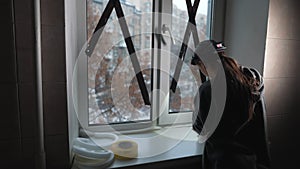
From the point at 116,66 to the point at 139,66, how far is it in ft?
0.41

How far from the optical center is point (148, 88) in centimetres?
125

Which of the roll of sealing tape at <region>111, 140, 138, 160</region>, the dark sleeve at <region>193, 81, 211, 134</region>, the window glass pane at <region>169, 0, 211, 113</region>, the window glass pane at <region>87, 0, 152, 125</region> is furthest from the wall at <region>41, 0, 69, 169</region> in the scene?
the window glass pane at <region>169, 0, 211, 113</region>

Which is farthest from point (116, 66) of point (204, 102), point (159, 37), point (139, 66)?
point (204, 102)

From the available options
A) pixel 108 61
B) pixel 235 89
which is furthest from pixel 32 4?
pixel 235 89

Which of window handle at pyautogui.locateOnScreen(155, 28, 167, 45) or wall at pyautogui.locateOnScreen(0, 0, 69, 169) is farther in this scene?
window handle at pyautogui.locateOnScreen(155, 28, 167, 45)

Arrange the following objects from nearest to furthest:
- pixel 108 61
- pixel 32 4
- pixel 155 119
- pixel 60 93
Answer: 1. pixel 32 4
2. pixel 60 93
3. pixel 108 61
4. pixel 155 119

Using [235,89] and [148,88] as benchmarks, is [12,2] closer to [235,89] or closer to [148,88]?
[148,88]

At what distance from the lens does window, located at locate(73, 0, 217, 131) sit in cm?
114

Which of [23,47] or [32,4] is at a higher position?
[32,4]

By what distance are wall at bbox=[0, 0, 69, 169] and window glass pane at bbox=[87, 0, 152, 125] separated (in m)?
0.34

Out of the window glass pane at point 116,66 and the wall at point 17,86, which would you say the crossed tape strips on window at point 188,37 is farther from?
the wall at point 17,86

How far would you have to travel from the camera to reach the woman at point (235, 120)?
823mm

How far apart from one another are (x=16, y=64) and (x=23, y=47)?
0.21ft

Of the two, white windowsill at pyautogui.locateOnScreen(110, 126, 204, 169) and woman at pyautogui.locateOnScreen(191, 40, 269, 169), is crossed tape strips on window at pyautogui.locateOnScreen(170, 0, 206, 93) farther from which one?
woman at pyautogui.locateOnScreen(191, 40, 269, 169)
